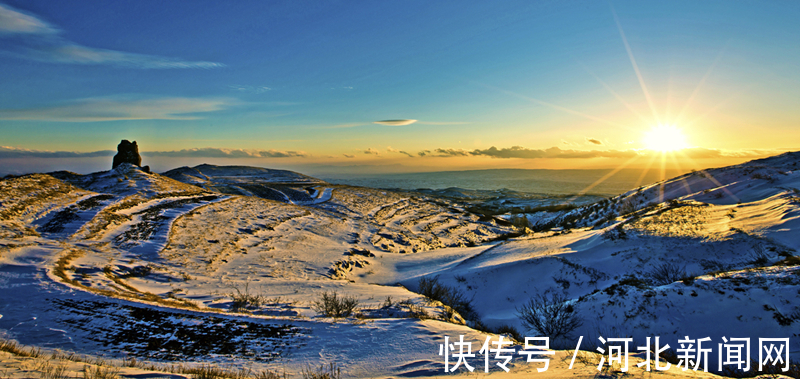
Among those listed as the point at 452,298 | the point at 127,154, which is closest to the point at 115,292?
the point at 452,298

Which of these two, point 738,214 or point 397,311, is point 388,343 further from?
point 738,214

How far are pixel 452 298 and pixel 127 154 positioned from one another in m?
49.5

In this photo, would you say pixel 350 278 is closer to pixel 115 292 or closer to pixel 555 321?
pixel 115 292

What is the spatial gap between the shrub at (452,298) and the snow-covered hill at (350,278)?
164 millimetres

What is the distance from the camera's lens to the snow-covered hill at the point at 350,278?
20.1 ft

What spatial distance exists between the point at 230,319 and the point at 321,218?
22.7m

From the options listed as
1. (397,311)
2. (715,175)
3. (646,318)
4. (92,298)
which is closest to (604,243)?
(646,318)

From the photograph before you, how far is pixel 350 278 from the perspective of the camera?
696 inches

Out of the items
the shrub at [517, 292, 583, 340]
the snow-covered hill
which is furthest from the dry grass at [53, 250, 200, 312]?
the shrub at [517, 292, 583, 340]

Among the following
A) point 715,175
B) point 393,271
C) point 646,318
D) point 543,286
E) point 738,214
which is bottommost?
point 393,271

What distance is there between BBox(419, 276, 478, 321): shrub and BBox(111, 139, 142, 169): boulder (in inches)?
1846

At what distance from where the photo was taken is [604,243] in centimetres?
1308

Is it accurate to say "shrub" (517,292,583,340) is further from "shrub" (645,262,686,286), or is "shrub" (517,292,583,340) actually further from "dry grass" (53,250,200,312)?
"dry grass" (53,250,200,312)

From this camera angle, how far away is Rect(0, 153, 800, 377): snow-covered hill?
612 centimetres
